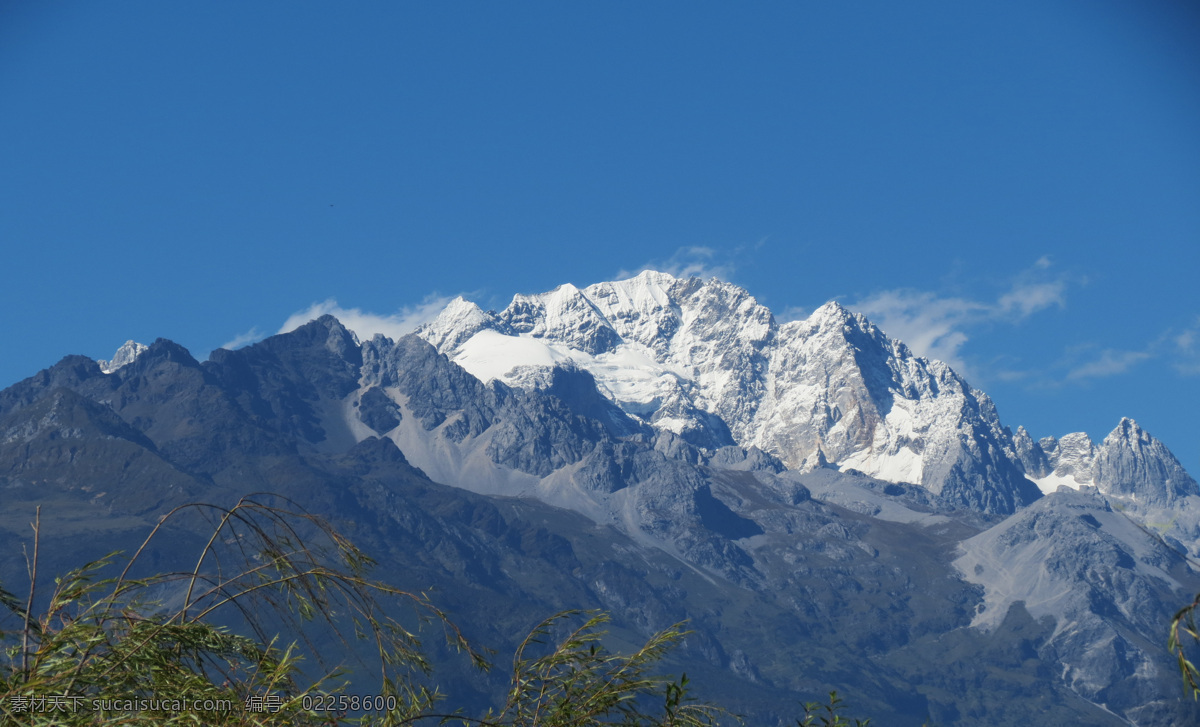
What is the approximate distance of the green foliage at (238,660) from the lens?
44.9 ft

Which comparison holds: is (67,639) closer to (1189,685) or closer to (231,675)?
(231,675)

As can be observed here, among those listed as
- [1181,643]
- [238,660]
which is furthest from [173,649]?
[1181,643]

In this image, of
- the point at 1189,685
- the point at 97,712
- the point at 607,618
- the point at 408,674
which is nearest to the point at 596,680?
the point at 607,618

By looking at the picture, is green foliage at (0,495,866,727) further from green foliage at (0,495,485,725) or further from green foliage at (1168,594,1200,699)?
green foliage at (1168,594,1200,699)

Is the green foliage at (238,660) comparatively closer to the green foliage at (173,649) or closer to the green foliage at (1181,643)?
the green foliage at (173,649)

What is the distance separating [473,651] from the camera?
16.4 meters

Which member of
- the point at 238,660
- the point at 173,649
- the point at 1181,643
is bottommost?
the point at 238,660

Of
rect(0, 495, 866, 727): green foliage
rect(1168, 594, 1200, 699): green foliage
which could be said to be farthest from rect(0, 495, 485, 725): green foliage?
rect(1168, 594, 1200, 699): green foliage

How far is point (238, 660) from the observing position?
16.7m

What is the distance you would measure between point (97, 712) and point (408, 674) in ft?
14.4

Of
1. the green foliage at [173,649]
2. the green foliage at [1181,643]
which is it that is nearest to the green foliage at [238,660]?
the green foliage at [173,649]

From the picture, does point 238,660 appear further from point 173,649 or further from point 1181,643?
point 1181,643

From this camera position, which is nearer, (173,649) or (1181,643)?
(1181,643)

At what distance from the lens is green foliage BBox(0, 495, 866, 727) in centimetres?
1370
